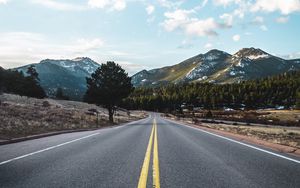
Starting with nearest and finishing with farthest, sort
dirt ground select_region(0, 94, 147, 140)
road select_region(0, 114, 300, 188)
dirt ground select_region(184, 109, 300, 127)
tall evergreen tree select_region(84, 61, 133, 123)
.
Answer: road select_region(0, 114, 300, 188), dirt ground select_region(0, 94, 147, 140), tall evergreen tree select_region(84, 61, 133, 123), dirt ground select_region(184, 109, 300, 127)

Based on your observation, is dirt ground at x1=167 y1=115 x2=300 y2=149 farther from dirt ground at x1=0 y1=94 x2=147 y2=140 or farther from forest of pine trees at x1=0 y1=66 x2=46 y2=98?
forest of pine trees at x1=0 y1=66 x2=46 y2=98

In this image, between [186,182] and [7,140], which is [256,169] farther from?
[7,140]

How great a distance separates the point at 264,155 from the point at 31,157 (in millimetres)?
7817

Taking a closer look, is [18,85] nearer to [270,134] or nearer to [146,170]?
[270,134]

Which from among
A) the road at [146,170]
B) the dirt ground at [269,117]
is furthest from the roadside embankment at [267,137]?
the dirt ground at [269,117]

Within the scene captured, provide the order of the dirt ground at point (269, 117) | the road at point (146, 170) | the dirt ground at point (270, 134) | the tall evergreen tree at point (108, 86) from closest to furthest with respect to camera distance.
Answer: the road at point (146, 170) < the dirt ground at point (270, 134) < the tall evergreen tree at point (108, 86) < the dirt ground at point (269, 117)

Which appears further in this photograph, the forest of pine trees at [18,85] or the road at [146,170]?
the forest of pine trees at [18,85]

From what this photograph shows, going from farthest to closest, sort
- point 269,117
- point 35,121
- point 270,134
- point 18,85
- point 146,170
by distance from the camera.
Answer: point 18,85, point 269,117, point 270,134, point 35,121, point 146,170

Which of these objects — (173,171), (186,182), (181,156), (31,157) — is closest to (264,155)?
(181,156)

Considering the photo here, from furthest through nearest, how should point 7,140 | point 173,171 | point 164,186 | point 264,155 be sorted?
1. point 7,140
2. point 264,155
3. point 173,171
4. point 164,186

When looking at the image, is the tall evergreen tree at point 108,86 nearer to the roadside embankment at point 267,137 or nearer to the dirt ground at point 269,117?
the roadside embankment at point 267,137

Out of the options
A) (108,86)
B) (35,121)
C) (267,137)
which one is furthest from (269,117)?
(35,121)

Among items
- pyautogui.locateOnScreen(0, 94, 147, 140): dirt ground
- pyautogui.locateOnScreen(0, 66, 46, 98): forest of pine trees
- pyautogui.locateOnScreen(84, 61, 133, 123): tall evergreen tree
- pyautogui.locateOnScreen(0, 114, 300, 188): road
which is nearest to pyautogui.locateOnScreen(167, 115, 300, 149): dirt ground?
pyautogui.locateOnScreen(0, 114, 300, 188): road

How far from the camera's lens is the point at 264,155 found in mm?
13086
